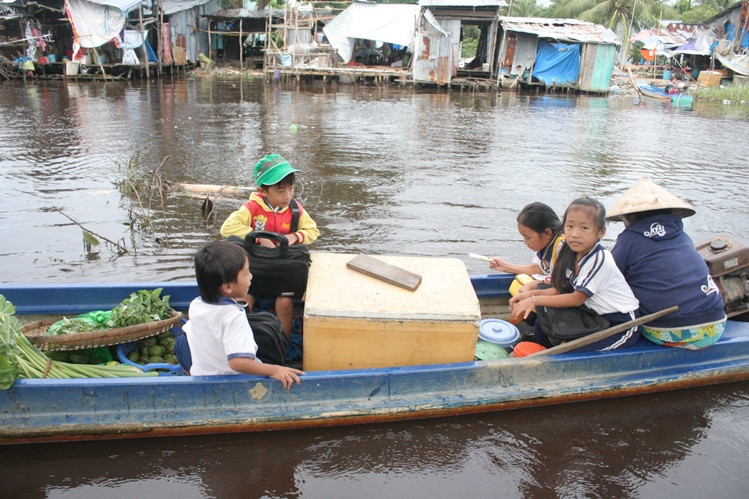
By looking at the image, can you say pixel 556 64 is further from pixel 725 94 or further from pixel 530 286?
pixel 530 286

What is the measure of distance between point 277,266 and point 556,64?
26475mm

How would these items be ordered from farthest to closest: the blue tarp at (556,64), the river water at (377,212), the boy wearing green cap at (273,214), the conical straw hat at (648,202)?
the blue tarp at (556,64), the boy wearing green cap at (273,214), the conical straw hat at (648,202), the river water at (377,212)

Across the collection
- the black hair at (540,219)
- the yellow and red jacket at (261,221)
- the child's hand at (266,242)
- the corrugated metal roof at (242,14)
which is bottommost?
the child's hand at (266,242)

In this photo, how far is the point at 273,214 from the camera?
404 centimetres

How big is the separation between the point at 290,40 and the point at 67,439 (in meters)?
29.5

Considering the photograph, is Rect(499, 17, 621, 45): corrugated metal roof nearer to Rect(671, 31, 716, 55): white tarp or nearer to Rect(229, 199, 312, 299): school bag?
Rect(671, 31, 716, 55): white tarp

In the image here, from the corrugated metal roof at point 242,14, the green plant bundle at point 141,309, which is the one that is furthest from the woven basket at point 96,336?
the corrugated metal roof at point 242,14

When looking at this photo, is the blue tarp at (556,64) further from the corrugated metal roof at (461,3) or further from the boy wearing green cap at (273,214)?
the boy wearing green cap at (273,214)

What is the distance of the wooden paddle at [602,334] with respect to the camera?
3449 millimetres

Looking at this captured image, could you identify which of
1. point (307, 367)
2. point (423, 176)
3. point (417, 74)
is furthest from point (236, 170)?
point (417, 74)

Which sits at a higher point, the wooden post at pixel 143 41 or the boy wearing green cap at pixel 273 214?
the wooden post at pixel 143 41

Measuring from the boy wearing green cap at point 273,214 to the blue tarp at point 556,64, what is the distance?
25779 mm

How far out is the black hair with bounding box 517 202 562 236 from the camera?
12.1 feet

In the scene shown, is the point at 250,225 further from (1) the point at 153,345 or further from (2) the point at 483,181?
(2) the point at 483,181
